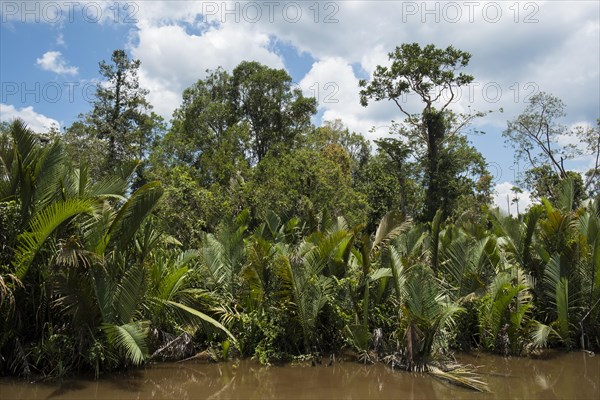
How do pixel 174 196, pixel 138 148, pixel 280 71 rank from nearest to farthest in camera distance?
pixel 174 196 < pixel 138 148 < pixel 280 71

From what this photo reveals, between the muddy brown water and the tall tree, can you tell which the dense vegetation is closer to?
the muddy brown water

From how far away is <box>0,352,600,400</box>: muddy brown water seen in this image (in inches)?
267

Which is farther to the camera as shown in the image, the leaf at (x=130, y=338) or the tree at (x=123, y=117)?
the tree at (x=123, y=117)

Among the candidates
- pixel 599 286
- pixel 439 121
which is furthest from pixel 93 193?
pixel 439 121

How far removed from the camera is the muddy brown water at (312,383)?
679 cm

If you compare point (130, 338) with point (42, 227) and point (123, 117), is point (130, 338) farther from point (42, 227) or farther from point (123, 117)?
point (123, 117)

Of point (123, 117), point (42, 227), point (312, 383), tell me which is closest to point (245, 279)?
point (312, 383)

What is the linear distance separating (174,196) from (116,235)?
665 centimetres

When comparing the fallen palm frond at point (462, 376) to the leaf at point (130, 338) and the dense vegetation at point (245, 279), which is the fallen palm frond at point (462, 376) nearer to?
the dense vegetation at point (245, 279)

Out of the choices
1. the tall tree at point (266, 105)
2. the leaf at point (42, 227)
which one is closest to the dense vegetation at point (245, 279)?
the leaf at point (42, 227)

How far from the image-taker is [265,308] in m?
8.98

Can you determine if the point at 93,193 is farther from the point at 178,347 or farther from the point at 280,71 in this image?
the point at 280,71

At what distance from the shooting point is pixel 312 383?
24.7ft

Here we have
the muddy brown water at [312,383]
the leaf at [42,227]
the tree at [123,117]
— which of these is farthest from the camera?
the tree at [123,117]
